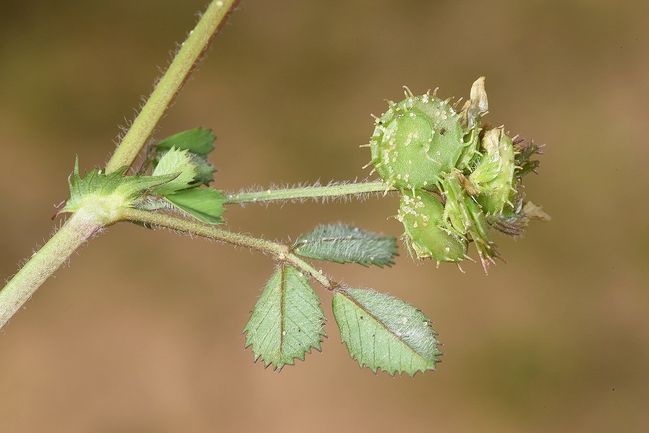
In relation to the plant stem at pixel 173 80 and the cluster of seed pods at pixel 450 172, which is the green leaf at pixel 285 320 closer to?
the cluster of seed pods at pixel 450 172

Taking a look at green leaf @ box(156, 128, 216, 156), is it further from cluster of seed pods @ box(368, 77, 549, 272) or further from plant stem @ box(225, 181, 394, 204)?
cluster of seed pods @ box(368, 77, 549, 272)

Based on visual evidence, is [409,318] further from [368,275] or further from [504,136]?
[368,275]

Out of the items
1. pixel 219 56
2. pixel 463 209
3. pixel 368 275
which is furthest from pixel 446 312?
pixel 463 209

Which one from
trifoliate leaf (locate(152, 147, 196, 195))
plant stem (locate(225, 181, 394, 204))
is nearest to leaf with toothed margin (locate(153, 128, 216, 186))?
trifoliate leaf (locate(152, 147, 196, 195))

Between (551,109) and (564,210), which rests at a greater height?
(551,109)

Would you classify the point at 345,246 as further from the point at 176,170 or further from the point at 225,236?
the point at 176,170

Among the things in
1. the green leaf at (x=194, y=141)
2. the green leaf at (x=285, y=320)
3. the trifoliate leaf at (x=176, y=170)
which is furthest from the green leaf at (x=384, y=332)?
the green leaf at (x=194, y=141)

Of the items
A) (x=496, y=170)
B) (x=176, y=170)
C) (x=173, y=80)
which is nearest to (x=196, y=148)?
(x=176, y=170)
